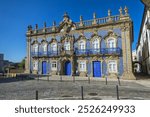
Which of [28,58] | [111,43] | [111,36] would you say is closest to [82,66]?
[111,43]

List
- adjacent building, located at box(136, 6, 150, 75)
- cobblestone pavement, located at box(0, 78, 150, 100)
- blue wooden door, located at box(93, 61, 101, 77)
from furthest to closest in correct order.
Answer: adjacent building, located at box(136, 6, 150, 75), blue wooden door, located at box(93, 61, 101, 77), cobblestone pavement, located at box(0, 78, 150, 100)

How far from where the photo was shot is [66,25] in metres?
25.0

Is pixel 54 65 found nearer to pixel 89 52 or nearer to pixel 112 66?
pixel 89 52

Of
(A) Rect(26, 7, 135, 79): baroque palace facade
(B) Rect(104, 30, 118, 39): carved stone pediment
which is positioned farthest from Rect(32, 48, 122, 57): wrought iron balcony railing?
(B) Rect(104, 30, 118, 39): carved stone pediment

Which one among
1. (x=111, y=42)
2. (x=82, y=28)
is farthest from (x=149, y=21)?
(x=82, y=28)

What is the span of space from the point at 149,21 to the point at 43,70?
1897 cm

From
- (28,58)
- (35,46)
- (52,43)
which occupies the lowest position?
(28,58)

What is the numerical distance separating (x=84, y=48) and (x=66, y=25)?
17.8 ft

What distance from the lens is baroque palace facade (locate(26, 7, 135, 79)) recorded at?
20.4 metres

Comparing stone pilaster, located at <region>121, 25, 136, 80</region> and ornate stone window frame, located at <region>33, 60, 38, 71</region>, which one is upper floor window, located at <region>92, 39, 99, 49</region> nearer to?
stone pilaster, located at <region>121, 25, 136, 80</region>

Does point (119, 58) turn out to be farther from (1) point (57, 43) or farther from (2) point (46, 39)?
(2) point (46, 39)

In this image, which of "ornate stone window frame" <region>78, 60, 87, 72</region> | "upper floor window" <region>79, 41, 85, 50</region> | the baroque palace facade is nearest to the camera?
the baroque palace facade

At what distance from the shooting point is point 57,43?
2553 cm

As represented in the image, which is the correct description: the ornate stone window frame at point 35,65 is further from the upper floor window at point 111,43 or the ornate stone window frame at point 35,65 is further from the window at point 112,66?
the upper floor window at point 111,43
